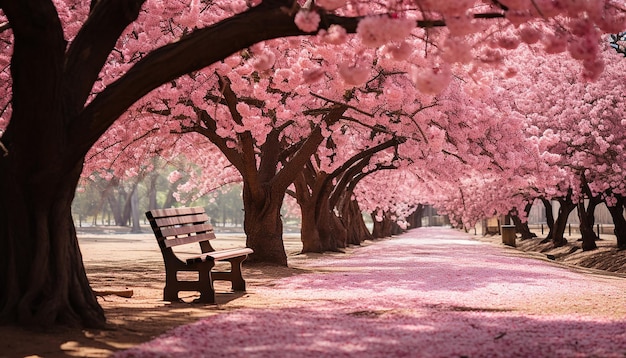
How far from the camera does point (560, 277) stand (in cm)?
1403

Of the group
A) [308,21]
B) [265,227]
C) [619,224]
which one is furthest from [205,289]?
[619,224]

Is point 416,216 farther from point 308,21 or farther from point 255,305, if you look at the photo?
point 308,21

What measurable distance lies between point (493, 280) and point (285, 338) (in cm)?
757

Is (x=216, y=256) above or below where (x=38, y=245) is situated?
below

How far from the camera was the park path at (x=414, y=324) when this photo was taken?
18.6ft

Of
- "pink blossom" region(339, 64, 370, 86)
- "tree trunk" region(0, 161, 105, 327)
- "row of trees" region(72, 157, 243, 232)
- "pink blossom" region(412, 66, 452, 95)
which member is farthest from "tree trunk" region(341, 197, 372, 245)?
"pink blossom" region(412, 66, 452, 95)

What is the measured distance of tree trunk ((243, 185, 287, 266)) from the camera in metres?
16.7

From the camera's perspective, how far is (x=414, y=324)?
7168 millimetres

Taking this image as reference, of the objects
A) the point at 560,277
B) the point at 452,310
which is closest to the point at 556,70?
the point at 560,277

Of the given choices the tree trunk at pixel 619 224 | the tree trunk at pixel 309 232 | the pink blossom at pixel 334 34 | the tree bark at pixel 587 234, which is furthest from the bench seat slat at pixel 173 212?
the tree bark at pixel 587 234

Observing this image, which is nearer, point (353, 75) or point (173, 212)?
point (353, 75)

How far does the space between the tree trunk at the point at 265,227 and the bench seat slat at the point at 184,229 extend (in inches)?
216

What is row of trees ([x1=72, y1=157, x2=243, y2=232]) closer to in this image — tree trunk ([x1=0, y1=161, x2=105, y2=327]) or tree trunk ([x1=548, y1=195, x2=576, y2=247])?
tree trunk ([x1=548, y1=195, x2=576, y2=247])

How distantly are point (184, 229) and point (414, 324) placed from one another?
4029mm
